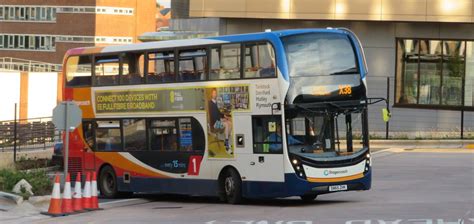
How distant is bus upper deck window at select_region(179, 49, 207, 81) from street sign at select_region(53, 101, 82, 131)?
2690mm

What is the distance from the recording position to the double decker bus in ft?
Answer: 65.6

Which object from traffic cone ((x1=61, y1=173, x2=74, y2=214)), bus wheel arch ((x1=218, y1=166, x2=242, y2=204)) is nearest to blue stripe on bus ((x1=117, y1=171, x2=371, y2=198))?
bus wheel arch ((x1=218, y1=166, x2=242, y2=204))

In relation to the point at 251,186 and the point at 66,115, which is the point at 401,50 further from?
the point at 66,115

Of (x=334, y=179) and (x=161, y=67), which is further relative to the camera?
(x=161, y=67)

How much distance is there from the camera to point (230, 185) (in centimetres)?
2136

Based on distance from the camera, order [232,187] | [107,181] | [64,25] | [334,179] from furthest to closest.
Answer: [64,25]
[107,181]
[232,187]
[334,179]

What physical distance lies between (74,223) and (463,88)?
32.7m

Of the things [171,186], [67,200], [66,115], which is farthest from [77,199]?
[171,186]

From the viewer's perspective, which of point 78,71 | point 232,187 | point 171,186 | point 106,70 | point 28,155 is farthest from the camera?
point 28,155

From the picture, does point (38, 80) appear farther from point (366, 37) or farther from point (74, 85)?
point (74, 85)

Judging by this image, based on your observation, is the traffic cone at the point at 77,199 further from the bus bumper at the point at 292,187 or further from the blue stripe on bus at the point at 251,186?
the bus bumper at the point at 292,187

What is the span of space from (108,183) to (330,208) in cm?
797

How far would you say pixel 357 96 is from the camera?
67.7 feet

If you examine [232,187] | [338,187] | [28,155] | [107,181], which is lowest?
[28,155]
